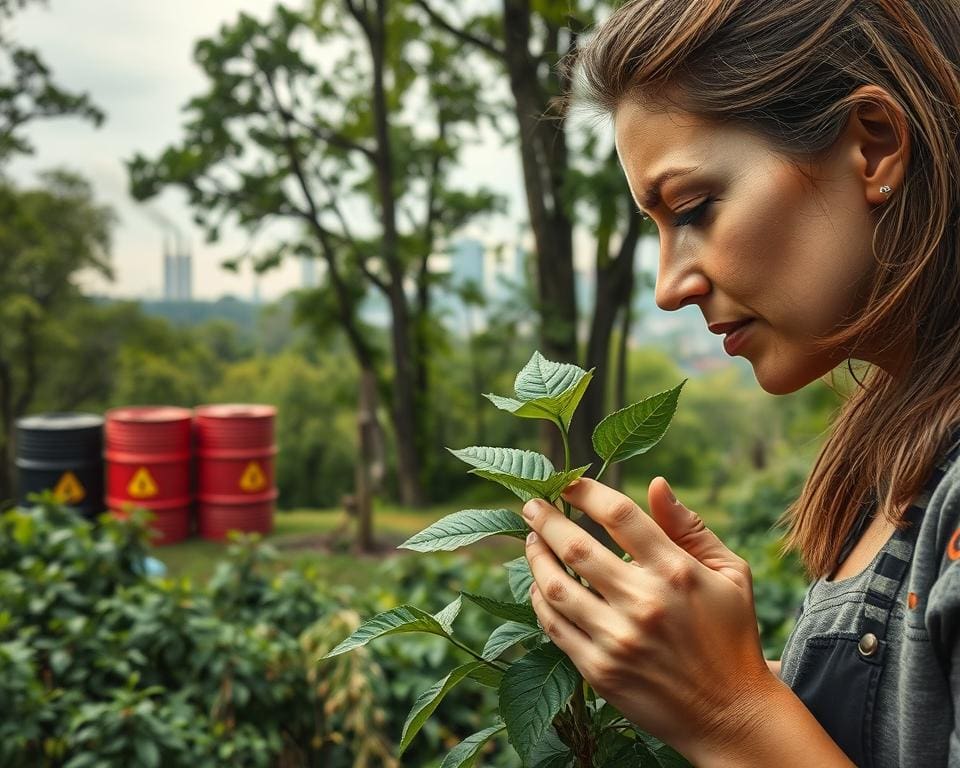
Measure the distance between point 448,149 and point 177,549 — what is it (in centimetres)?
567

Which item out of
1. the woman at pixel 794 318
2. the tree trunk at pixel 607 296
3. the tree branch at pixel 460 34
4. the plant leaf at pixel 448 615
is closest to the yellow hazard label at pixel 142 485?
the tree trunk at pixel 607 296

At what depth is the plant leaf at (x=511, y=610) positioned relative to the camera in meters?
0.80

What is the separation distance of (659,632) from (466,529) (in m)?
0.18

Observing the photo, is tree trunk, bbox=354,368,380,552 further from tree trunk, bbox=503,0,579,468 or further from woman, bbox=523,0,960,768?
woman, bbox=523,0,960,768

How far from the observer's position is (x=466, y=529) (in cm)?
80

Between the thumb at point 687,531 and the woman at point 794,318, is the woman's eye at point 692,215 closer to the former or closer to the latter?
the woman at point 794,318

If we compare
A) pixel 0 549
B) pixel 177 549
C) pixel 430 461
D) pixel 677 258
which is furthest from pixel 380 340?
pixel 677 258

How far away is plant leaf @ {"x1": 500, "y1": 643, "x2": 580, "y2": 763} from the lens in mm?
733

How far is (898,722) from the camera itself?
0.70 meters

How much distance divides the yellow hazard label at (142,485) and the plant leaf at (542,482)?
8016mm

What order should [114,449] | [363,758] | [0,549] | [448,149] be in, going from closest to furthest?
[363,758] → [0,549] → [114,449] → [448,149]

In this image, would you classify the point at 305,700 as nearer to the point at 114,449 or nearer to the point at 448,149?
the point at 114,449

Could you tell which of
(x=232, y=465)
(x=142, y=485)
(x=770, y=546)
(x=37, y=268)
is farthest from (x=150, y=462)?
(x=770, y=546)

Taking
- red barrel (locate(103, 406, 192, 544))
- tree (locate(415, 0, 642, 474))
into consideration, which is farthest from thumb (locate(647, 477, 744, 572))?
red barrel (locate(103, 406, 192, 544))
